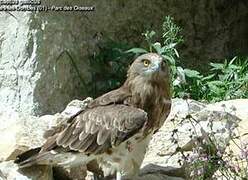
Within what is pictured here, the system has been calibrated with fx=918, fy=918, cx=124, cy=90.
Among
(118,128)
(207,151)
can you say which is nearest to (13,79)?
(118,128)

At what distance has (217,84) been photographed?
311 inches

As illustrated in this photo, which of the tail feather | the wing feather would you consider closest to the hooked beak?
the wing feather

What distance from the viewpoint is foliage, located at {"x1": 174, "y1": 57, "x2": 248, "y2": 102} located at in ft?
25.5

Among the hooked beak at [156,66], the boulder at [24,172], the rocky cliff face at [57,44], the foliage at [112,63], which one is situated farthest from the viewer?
the foliage at [112,63]

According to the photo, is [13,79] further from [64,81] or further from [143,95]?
[143,95]

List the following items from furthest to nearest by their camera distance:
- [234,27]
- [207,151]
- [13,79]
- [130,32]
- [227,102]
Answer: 1. [234,27]
2. [130,32]
3. [13,79]
4. [227,102]
5. [207,151]

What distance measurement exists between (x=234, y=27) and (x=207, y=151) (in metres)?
4.00

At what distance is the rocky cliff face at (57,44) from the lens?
762 centimetres

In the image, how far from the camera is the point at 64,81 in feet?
25.7

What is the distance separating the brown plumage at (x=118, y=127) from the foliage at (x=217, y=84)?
63.7 inches

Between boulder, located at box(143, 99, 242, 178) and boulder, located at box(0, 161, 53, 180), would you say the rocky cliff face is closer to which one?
boulder, located at box(143, 99, 242, 178)

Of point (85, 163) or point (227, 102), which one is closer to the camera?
point (85, 163)

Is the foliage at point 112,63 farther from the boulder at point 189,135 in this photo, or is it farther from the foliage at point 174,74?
the boulder at point 189,135

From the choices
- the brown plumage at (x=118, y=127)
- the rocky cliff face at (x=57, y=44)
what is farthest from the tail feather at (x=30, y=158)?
the rocky cliff face at (x=57, y=44)
